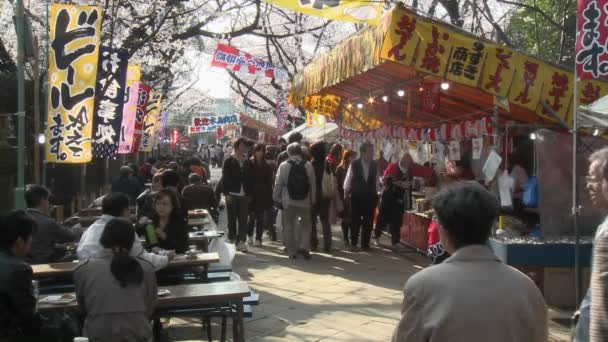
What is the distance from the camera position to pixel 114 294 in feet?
13.5

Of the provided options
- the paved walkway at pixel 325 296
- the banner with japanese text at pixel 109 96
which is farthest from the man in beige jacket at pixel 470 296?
the banner with japanese text at pixel 109 96

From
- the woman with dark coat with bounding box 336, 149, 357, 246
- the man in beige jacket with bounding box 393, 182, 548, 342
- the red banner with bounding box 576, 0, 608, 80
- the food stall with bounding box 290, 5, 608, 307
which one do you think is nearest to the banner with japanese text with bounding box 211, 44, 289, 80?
the woman with dark coat with bounding box 336, 149, 357, 246

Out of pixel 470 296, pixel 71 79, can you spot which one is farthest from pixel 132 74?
pixel 470 296

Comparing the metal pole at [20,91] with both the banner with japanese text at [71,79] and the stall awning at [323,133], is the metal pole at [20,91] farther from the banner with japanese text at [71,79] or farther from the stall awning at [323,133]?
the stall awning at [323,133]

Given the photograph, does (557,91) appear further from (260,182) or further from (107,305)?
(107,305)

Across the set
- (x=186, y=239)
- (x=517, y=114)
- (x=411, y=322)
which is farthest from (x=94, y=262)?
(x=517, y=114)

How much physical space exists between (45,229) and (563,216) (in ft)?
20.0

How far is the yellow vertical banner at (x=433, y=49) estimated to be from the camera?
7.04 meters

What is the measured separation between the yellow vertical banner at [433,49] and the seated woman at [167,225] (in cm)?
314

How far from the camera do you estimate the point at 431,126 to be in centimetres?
1242

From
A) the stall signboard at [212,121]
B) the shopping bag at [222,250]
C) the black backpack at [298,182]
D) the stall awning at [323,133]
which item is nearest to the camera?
the shopping bag at [222,250]

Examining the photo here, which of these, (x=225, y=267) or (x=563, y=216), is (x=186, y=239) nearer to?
(x=225, y=267)

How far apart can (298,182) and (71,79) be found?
378cm

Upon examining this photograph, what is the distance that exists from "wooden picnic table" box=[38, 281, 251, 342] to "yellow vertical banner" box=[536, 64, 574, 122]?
14.6 ft
